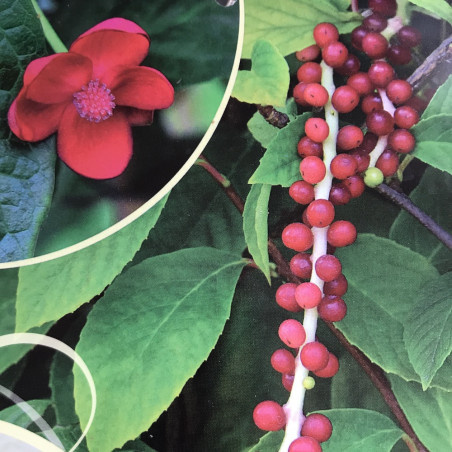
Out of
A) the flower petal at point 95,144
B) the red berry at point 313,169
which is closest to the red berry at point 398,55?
the red berry at point 313,169

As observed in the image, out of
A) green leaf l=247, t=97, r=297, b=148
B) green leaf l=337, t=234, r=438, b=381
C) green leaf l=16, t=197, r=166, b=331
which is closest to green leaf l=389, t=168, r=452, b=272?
green leaf l=337, t=234, r=438, b=381

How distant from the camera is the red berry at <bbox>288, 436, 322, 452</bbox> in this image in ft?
1.28

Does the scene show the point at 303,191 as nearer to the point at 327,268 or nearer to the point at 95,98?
the point at 327,268

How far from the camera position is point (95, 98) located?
433 millimetres

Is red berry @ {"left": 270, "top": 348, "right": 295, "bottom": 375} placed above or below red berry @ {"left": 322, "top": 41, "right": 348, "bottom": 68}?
below

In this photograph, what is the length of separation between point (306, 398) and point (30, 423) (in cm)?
20

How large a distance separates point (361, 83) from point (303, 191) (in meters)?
0.09

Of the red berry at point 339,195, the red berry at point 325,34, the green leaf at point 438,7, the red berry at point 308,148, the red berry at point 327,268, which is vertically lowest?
the red berry at point 327,268

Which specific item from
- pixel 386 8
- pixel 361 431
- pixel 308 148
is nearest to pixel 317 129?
pixel 308 148

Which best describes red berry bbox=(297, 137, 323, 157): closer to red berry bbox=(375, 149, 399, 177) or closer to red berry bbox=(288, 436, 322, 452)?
red berry bbox=(375, 149, 399, 177)

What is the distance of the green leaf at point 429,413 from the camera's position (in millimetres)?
430

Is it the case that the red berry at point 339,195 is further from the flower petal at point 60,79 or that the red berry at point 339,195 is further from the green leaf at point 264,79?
the flower petal at point 60,79

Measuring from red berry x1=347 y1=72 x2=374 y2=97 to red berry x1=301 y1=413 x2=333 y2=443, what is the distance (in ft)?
0.77

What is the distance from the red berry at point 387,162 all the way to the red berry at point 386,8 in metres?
0.11
